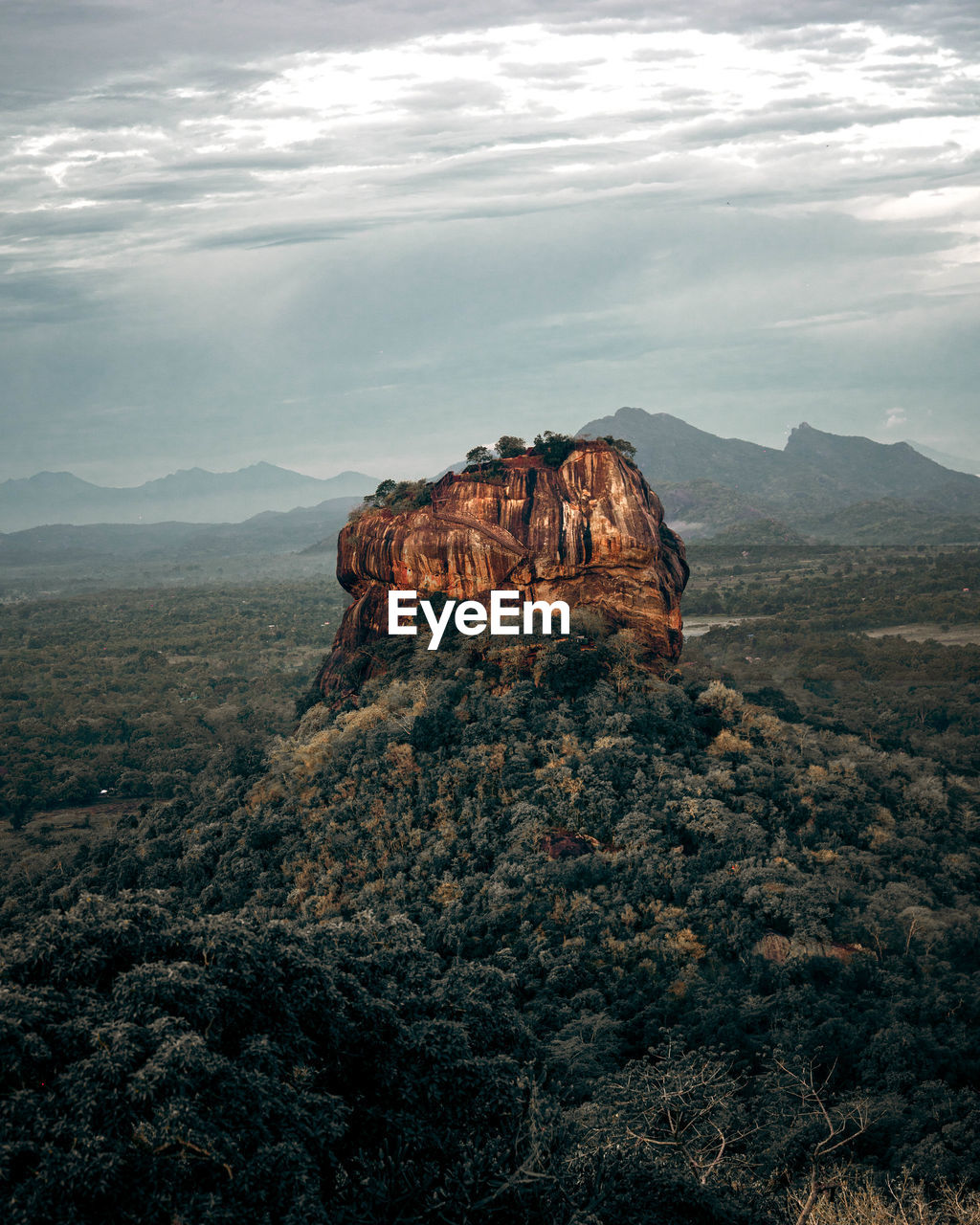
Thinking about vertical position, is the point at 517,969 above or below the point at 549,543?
below

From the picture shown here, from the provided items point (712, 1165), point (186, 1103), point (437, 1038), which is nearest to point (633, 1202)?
point (712, 1165)

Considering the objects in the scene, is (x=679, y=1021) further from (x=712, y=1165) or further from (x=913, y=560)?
(x=913, y=560)

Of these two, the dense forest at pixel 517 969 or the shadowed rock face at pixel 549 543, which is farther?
the shadowed rock face at pixel 549 543

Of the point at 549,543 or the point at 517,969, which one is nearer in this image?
the point at 517,969

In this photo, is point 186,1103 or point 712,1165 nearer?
point 186,1103

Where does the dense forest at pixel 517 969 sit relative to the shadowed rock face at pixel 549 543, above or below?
below
